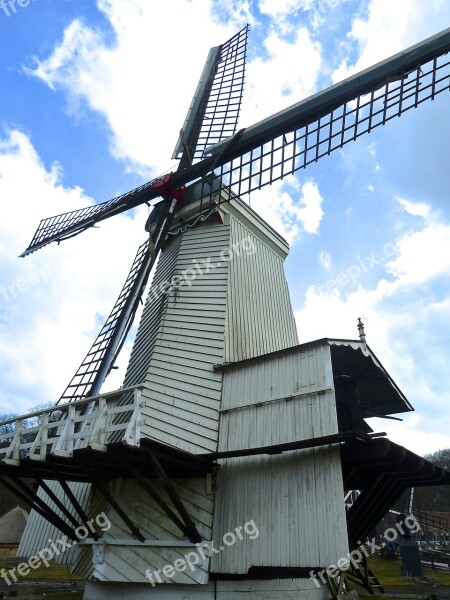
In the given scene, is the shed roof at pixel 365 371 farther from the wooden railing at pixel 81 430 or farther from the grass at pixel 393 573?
the grass at pixel 393 573

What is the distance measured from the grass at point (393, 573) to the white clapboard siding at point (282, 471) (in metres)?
9.65

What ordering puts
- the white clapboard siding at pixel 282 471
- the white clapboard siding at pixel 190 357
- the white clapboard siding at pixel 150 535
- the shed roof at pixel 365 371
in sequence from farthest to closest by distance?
the white clapboard siding at pixel 190 357 → the shed roof at pixel 365 371 → the white clapboard siding at pixel 150 535 → the white clapboard siding at pixel 282 471

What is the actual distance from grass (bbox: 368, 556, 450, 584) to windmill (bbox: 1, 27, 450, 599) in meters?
6.71

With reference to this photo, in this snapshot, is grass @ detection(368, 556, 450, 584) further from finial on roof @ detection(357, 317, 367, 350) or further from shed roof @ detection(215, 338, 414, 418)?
finial on roof @ detection(357, 317, 367, 350)

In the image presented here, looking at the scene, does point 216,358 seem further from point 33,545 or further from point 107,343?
point 33,545

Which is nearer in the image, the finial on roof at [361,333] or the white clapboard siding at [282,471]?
the white clapboard siding at [282,471]

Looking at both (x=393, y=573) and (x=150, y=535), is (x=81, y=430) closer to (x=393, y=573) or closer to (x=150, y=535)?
(x=150, y=535)

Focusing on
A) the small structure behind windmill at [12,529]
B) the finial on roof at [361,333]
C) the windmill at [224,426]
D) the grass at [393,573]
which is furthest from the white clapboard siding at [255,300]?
the small structure behind windmill at [12,529]

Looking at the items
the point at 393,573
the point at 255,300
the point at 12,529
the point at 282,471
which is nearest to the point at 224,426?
the point at 282,471

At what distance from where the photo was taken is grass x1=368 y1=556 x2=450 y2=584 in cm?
1532

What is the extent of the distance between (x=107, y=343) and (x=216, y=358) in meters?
3.24

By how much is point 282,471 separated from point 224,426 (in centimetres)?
152

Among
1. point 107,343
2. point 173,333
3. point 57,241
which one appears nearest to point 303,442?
point 173,333

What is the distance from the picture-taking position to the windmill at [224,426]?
7.34m
